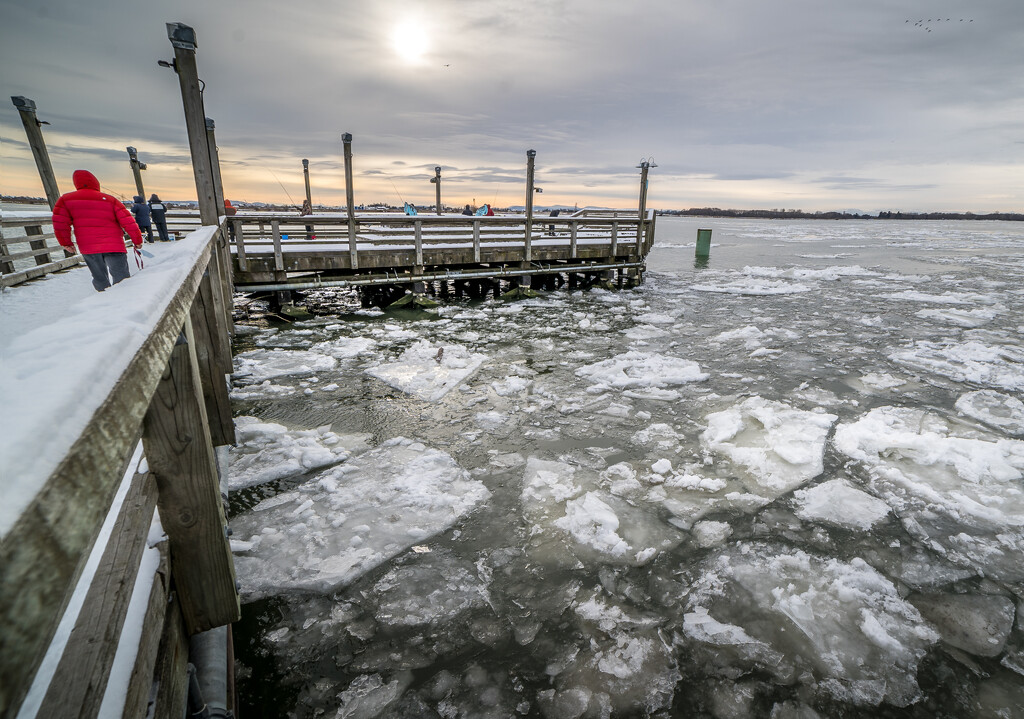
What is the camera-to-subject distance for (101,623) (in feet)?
4.04

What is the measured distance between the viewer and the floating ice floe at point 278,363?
701cm

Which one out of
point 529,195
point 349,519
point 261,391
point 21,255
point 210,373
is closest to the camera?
point 349,519

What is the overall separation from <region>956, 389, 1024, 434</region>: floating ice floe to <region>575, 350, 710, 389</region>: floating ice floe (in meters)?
2.98

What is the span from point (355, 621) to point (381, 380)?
4258 millimetres

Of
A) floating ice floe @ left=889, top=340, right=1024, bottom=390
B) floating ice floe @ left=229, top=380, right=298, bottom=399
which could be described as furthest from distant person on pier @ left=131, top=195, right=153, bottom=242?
floating ice floe @ left=889, top=340, right=1024, bottom=390

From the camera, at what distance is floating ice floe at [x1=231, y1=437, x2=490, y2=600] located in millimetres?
3236

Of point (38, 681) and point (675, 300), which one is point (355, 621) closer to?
point (38, 681)

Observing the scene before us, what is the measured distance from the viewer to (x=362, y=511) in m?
3.86

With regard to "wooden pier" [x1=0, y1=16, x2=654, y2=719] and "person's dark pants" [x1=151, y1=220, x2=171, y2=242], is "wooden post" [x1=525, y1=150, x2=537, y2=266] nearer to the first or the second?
"person's dark pants" [x1=151, y1=220, x2=171, y2=242]

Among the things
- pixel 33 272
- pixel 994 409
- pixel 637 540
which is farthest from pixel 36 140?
pixel 994 409

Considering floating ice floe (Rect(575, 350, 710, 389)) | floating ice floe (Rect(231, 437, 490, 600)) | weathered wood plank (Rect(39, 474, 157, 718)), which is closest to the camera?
weathered wood plank (Rect(39, 474, 157, 718))

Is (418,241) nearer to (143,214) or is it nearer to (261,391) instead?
(143,214)

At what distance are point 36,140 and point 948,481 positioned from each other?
16.4m

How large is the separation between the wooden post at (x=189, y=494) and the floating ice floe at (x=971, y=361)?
9.03 meters
